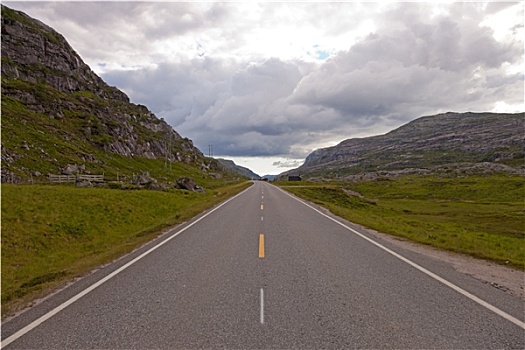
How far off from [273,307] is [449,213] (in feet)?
167

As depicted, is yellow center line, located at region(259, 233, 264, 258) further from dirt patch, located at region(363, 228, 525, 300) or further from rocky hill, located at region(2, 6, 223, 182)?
rocky hill, located at region(2, 6, 223, 182)

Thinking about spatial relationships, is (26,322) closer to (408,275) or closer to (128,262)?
(128,262)

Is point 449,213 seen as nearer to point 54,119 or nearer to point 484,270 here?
point 484,270

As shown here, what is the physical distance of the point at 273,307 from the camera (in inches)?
248

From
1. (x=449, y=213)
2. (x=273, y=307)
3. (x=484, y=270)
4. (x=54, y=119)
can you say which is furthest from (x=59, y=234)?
(x=54, y=119)

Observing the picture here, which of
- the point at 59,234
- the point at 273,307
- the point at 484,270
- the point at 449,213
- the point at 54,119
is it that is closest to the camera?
the point at 273,307

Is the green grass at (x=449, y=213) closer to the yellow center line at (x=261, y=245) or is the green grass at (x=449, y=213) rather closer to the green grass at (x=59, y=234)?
the yellow center line at (x=261, y=245)

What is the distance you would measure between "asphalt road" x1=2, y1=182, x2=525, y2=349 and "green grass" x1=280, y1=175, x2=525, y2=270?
449 centimetres

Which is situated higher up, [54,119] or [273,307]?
[54,119]

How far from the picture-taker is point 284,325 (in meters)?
5.52

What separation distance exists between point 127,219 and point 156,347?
16074mm

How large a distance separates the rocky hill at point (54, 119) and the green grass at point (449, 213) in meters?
39.1

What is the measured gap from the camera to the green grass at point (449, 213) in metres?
14.9

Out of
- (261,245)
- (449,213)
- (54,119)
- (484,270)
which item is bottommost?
(449,213)
